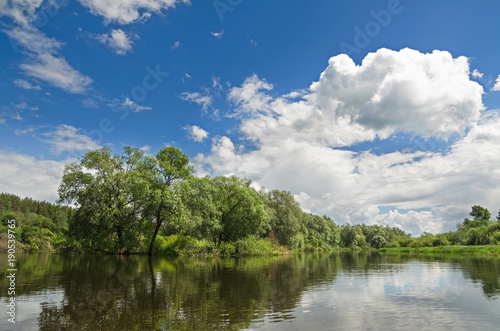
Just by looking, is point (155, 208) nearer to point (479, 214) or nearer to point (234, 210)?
point (234, 210)

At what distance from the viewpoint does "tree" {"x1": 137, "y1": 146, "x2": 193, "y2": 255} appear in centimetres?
4319

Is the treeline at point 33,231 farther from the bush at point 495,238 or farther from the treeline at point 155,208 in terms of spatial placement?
the bush at point 495,238

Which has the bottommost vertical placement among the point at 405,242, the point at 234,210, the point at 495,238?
the point at 405,242

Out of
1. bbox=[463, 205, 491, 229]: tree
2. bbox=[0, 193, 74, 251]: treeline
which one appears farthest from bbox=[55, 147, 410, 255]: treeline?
bbox=[463, 205, 491, 229]: tree

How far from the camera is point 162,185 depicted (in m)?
45.6

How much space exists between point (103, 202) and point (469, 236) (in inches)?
3216

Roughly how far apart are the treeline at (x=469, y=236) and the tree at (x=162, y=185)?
64.4 meters

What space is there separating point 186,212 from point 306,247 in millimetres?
63517

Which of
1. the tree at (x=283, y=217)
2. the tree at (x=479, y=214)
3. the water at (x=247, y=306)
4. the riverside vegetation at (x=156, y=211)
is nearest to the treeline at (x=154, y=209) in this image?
the riverside vegetation at (x=156, y=211)

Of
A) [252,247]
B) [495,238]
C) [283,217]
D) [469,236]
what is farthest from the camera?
[283,217]

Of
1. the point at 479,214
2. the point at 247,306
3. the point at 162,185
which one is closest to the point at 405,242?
the point at 479,214

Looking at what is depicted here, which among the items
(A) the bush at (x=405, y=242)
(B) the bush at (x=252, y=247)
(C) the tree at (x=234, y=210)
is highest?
(C) the tree at (x=234, y=210)

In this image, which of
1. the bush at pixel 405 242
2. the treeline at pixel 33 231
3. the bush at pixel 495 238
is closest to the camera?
the bush at pixel 495 238

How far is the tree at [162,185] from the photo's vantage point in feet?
142
